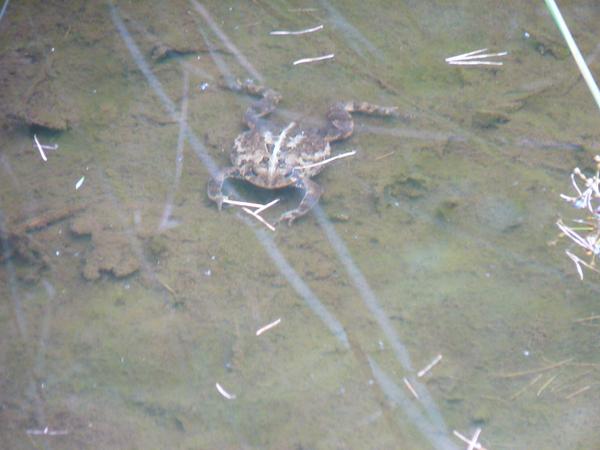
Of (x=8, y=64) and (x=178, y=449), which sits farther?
(x=8, y=64)

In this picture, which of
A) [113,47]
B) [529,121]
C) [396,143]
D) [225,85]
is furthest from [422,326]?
[113,47]

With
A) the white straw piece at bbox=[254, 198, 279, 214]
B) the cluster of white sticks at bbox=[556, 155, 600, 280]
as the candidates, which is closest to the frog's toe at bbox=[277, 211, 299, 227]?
the white straw piece at bbox=[254, 198, 279, 214]

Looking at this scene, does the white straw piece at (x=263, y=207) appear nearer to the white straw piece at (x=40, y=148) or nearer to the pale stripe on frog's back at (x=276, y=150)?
the pale stripe on frog's back at (x=276, y=150)

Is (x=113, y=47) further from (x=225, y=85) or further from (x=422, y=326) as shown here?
(x=422, y=326)

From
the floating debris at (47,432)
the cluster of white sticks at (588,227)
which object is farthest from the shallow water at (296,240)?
the cluster of white sticks at (588,227)

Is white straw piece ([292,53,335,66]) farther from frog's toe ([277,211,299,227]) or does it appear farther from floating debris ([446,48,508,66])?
frog's toe ([277,211,299,227])

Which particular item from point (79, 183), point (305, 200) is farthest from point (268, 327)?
point (79, 183)
